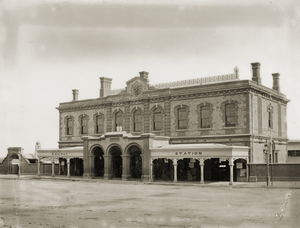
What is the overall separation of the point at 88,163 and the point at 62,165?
7.01m

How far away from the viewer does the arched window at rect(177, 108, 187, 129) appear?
1414 inches

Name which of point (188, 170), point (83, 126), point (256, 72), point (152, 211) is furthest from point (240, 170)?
point (83, 126)

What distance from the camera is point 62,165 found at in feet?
144

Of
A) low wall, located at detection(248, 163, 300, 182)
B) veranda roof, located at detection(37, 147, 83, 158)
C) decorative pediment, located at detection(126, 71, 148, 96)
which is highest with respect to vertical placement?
decorative pediment, located at detection(126, 71, 148, 96)

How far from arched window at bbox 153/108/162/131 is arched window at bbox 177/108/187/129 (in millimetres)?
2209

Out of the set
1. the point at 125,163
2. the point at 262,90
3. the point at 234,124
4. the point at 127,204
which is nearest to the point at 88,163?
the point at 125,163

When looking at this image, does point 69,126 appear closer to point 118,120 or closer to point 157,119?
point 118,120

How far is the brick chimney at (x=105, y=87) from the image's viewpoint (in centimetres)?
4439

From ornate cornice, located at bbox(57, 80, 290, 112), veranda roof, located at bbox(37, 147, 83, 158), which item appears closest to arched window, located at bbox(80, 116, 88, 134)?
ornate cornice, located at bbox(57, 80, 290, 112)

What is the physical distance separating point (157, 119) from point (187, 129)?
3722mm

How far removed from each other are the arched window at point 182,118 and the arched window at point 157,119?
2209mm

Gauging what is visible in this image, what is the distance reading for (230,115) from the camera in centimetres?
3319

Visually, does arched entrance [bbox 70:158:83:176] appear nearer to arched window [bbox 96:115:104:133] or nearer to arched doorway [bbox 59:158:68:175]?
arched doorway [bbox 59:158:68:175]

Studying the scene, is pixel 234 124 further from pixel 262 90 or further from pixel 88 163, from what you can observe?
Result: pixel 88 163
